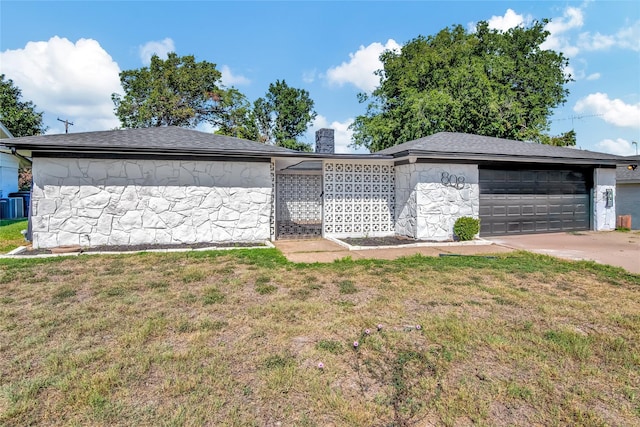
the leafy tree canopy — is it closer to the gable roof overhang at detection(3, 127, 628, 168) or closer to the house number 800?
the gable roof overhang at detection(3, 127, 628, 168)

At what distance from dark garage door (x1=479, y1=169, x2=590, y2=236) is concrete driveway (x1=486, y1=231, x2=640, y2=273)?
45cm

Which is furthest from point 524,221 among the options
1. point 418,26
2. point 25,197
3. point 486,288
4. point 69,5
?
point 25,197

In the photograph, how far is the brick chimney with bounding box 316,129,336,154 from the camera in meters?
12.5

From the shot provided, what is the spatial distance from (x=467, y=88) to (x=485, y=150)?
36.4ft

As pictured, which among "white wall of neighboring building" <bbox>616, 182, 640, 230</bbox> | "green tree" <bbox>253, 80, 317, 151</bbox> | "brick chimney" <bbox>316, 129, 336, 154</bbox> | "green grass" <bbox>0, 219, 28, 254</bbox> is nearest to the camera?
"green grass" <bbox>0, 219, 28, 254</bbox>

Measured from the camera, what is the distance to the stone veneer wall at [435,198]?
1027 cm

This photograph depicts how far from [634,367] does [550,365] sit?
0.68 metres

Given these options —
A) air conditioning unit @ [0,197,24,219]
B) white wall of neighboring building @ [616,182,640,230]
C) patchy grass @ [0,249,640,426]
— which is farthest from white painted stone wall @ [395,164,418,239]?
air conditioning unit @ [0,197,24,219]

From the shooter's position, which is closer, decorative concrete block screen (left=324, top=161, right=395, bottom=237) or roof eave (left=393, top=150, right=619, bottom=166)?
roof eave (left=393, top=150, right=619, bottom=166)

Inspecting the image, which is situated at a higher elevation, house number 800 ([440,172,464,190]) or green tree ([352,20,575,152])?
green tree ([352,20,575,152])

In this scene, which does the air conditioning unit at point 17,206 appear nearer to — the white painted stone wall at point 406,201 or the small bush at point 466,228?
the white painted stone wall at point 406,201

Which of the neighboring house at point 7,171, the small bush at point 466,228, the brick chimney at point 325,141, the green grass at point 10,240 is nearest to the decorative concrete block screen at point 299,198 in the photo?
the brick chimney at point 325,141

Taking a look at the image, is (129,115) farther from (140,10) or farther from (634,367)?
(634,367)

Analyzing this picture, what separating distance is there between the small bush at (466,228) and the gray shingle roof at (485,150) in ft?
6.03
